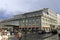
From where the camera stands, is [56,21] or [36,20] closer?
[36,20]

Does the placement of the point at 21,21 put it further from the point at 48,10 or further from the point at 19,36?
the point at 19,36

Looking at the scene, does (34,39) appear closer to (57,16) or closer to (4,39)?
(4,39)

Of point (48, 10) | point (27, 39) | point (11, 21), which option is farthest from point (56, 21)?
point (27, 39)

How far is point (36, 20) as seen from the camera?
99812 millimetres

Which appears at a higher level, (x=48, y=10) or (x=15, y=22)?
(x=48, y=10)

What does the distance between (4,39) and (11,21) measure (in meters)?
112

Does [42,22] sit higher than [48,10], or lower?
lower

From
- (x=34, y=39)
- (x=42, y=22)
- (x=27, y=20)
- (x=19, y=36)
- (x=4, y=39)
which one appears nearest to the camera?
(x=4, y=39)

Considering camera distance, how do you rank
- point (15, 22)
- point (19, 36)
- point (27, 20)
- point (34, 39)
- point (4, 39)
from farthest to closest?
point (15, 22) → point (27, 20) → point (34, 39) → point (19, 36) → point (4, 39)

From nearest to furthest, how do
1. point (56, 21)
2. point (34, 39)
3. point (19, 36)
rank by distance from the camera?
1. point (19, 36)
2. point (34, 39)
3. point (56, 21)

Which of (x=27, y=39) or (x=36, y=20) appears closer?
(x=27, y=39)

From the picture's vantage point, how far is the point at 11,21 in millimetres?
123875

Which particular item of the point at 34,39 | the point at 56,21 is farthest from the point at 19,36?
the point at 56,21

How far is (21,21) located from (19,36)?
99.1m
